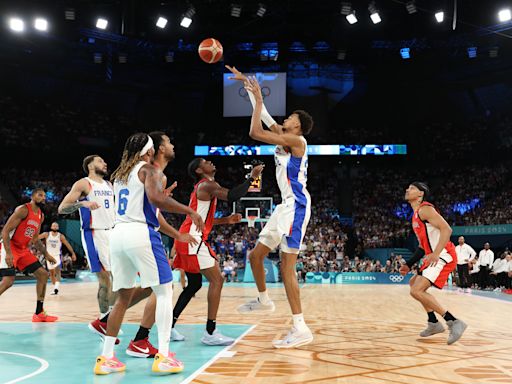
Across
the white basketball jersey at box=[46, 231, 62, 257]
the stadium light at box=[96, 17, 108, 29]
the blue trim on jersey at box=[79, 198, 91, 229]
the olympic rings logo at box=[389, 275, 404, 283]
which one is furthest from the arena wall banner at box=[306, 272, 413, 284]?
the blue trim on jersey at box=[79, 198, 91, 229]

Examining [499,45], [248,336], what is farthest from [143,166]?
[499,45]

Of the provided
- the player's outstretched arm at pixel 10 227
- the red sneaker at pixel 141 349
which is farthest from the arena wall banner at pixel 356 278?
the red sneaker at pixel 141 349

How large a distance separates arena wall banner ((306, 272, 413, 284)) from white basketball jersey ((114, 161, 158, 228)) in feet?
60.9

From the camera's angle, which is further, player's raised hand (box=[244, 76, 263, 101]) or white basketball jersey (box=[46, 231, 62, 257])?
white basketball jersey (box=[46, 231, 62, 257])

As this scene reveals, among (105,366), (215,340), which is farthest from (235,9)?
(105,366)

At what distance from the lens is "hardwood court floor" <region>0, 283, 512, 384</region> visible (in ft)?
13.5

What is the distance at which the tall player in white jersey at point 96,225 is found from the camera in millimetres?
6340

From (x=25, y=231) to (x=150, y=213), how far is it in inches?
172

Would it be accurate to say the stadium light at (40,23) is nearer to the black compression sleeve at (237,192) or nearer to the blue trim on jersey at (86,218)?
the blue trim on jersey at (86,218)

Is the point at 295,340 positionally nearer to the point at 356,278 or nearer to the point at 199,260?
the point at 199,260

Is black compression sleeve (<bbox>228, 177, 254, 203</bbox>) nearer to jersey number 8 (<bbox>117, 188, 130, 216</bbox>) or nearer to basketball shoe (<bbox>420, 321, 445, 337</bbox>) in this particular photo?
jersey number 8 (<bbox>117, 188, 130, 216</bbox>)

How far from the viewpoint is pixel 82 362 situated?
183 inches

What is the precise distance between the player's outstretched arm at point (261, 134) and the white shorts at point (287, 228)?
0.66 meters

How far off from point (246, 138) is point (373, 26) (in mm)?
10074
